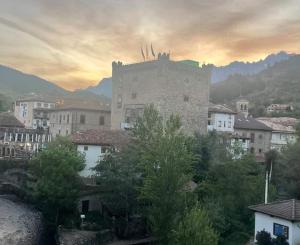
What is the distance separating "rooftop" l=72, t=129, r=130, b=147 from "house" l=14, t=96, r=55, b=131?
3081 centimetres

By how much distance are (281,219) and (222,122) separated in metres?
31.0

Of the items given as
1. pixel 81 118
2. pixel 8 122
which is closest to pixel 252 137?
pixel 81 118

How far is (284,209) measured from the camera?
2733cm

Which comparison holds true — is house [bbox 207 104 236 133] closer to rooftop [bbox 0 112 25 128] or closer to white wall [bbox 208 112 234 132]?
white wall [bbox 208 112 234 132]

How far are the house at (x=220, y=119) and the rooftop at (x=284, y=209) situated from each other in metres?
27.4

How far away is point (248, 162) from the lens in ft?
123

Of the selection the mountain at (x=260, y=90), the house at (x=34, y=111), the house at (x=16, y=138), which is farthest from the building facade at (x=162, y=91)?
the mountain at (x=260, y=90)

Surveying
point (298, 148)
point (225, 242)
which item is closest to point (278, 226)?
point (225, 242)

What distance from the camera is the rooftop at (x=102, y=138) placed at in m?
40.7

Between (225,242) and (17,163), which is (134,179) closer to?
(225,242)

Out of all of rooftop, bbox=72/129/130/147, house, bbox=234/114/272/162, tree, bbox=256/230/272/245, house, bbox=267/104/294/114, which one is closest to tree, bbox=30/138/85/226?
rooftop, bbox=72/129/130/147

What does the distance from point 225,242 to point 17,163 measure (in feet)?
78.3

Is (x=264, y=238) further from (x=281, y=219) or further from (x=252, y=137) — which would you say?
(x=252, y=137)

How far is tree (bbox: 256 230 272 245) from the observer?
27.1m
